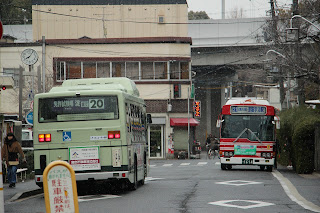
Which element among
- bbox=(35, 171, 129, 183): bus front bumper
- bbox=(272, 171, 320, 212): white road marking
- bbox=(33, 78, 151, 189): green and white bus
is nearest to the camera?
bbox=(272, 171, 320, 212): white road marking

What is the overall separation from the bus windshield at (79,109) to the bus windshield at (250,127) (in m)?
12.4

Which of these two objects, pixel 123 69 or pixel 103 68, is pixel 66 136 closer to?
pixel 123 69

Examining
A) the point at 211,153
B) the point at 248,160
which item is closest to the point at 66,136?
→ the point at 248,160

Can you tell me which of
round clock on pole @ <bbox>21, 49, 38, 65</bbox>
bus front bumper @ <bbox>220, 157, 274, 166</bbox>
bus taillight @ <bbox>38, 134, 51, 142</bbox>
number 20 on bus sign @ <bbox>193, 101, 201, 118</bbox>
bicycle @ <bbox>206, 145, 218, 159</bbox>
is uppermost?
round clock on pole @ <bbox>21, 49, 38, 65</bbox>

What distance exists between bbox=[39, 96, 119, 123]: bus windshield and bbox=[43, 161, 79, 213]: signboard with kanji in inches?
263

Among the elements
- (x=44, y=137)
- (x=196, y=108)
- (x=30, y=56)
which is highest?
(x=30, y=56)

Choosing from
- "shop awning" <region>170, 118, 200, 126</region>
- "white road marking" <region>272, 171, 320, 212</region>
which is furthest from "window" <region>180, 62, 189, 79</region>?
"white road marking" <region>272, 171, 320, 212</region>

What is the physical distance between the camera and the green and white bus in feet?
53.3

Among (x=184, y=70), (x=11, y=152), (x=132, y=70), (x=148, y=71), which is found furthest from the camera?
(x=132, y=70)

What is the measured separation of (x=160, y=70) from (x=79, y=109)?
38632 mm

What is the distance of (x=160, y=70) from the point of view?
55.0 meters

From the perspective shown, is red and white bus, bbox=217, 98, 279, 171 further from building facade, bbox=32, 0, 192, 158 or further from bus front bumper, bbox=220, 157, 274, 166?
building facade, bbox=32, 0, 192, 158

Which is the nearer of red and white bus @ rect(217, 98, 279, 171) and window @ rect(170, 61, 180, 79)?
red and white bus @ rect(217, 98, 279, 171)

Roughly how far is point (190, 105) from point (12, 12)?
2766cm
